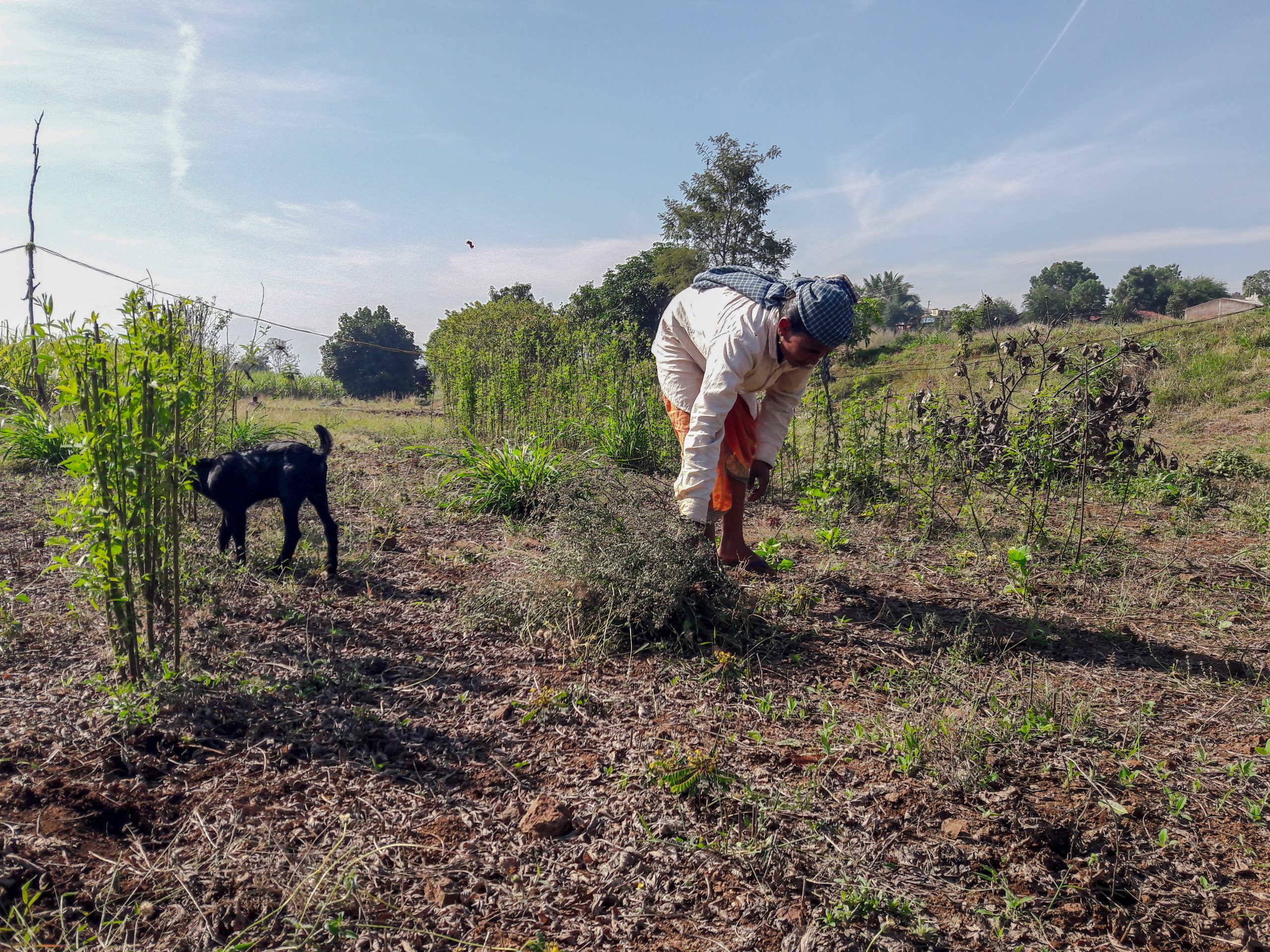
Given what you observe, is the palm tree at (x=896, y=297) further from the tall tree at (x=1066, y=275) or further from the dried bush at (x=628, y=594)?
the dried bush at (x=628, y=594)

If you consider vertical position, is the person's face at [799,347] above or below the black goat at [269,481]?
above

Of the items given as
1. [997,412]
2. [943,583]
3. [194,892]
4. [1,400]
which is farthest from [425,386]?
[194,892]

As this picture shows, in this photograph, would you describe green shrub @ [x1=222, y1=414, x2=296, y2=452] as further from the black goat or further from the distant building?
the distant building

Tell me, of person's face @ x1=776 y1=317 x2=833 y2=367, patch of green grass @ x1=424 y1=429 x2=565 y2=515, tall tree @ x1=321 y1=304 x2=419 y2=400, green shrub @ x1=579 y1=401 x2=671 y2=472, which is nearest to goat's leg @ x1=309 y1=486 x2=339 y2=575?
patch of green grass @ x1=424 y1=429 x2=565 y2=515

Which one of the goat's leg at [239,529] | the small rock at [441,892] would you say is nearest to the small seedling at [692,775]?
the small rock at [441,892]

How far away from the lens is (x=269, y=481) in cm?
357

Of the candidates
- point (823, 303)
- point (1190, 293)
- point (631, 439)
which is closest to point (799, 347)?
point (823, 303)

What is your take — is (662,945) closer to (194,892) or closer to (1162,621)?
(194,892)

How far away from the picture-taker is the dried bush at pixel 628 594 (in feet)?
10.2

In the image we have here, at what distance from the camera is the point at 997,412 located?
6223 mm

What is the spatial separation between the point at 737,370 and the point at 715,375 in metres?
0.10

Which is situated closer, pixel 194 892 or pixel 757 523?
pixel 194 892

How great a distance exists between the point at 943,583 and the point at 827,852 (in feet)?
7.80

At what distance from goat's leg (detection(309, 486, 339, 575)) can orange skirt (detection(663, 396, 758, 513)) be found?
5.94 ft
